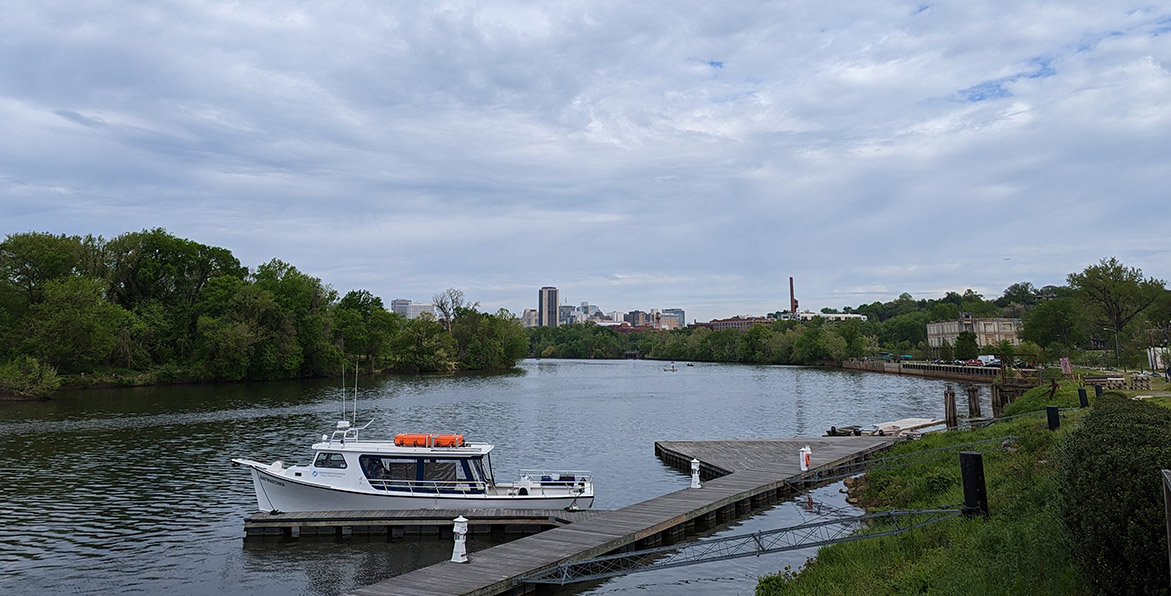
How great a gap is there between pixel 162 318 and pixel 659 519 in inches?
3553

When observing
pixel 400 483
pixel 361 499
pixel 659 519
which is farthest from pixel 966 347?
pixel 361 499

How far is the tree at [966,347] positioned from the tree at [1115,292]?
84.6ft

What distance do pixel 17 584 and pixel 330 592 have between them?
812 centimetres

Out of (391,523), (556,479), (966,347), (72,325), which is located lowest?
(391,523)

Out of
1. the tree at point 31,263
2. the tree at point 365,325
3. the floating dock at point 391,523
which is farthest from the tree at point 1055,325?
the tree at point 31,263

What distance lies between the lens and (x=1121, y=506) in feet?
25.4

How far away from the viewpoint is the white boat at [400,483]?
914 inches

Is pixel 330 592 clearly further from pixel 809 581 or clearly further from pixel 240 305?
pixel 240 305

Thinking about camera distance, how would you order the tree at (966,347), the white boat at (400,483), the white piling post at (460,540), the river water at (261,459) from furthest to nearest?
the tree at (966,347)
the white boat at (400,483)
the river water at (261,459)
the white piling post at (460,540)

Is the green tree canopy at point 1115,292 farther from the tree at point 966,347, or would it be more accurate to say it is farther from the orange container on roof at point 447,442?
the orange container on roof at point 447,442

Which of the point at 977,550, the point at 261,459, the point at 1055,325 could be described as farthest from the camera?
the point at 1055,325

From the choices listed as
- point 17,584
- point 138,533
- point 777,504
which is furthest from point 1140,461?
point 138,533

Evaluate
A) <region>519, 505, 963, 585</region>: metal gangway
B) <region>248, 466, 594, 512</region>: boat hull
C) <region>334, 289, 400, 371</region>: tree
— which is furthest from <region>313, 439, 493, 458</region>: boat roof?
<region>334, 289, 400, 371</region>: tree

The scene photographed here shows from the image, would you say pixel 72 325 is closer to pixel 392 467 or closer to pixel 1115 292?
pixel 392 467
